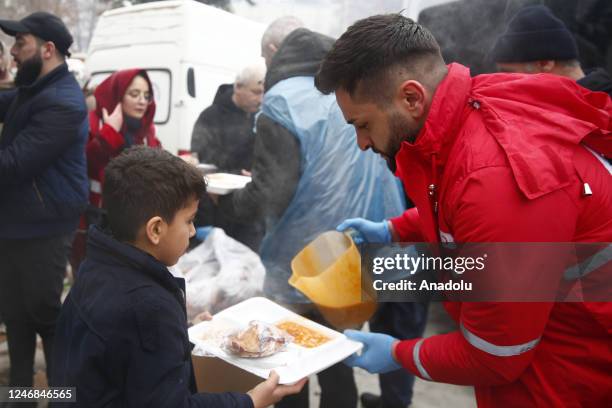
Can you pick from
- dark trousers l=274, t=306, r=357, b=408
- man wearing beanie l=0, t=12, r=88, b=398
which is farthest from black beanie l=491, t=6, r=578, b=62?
man wearing beanie l=0, t=12, r=88, b=398

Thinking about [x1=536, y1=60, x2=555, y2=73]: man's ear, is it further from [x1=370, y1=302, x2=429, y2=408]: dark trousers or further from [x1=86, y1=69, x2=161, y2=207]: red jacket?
[x1=86, y1=69, x2=161, y2=207]: red jacket

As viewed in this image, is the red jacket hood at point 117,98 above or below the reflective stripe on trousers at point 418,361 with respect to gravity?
above

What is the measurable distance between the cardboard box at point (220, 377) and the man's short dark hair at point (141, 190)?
0.51 meters

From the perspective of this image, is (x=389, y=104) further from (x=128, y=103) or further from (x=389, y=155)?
(x=128, y=103)

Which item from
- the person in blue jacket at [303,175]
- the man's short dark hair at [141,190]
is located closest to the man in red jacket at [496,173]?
the man's short dark hair at [141,190]

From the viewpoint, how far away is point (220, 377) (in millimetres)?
1490

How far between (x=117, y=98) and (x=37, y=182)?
108 centimetres

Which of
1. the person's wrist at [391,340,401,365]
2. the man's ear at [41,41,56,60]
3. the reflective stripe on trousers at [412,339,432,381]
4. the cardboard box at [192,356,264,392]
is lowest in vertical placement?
the cardboard box at [192,356,264,392]

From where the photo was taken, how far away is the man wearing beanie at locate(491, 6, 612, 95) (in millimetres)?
2219

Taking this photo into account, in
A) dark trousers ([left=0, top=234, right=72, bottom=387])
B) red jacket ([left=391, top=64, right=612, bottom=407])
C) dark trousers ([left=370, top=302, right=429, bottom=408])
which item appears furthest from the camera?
dark trousers ([left=370, top=302, right=429, bottom=408])

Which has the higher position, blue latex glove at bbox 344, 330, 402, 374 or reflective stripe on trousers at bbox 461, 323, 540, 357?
reflective stripe on trousers at bbox 461, 323, 540, 357

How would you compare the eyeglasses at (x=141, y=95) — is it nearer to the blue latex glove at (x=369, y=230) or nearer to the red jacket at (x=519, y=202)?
the blue latex glove at (x=369, y=230)

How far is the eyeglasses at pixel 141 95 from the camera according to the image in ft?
→ 9.95

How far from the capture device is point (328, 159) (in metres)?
1.94
